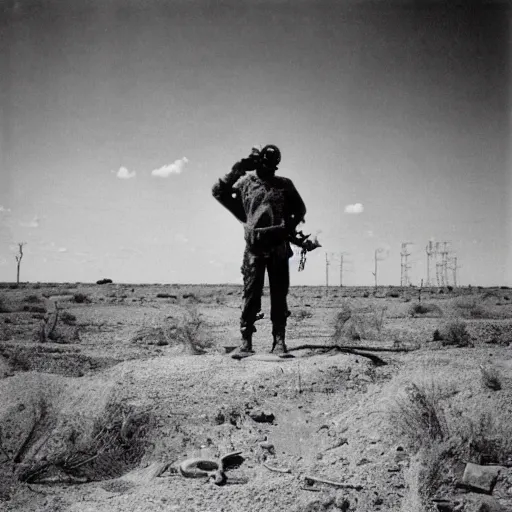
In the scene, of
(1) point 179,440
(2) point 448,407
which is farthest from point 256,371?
(2) point 448,407

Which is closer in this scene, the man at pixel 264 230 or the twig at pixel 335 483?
the twig at pixel 335 483

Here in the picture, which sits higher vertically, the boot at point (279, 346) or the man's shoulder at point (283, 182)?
the man's shoulder at point (283, 182)

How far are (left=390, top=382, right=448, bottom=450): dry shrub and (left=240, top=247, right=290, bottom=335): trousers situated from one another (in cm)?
255

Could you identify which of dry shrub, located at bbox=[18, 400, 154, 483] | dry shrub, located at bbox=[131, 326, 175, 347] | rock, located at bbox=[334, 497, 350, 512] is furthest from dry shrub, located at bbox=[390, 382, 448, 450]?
dry shrub, located at bbox=[131, 326, 175, 347]

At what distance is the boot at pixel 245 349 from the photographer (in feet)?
18.9

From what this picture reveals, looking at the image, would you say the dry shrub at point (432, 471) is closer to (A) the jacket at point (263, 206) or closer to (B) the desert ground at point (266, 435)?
(B) the desert ground at point (266, 435)

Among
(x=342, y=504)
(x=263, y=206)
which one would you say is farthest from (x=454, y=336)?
(x=342, y=504)

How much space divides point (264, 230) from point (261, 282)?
0.73 m

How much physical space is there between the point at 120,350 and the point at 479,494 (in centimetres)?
669

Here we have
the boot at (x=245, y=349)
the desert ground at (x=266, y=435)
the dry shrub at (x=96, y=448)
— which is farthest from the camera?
the boot at (x=245, y=349)

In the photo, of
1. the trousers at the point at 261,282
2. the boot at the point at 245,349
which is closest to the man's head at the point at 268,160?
→ the trousers at the point at 261,282

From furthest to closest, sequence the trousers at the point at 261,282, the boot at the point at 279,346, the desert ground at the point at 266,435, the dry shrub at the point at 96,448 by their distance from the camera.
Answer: the trousers at the point at 261,282 < the boot at the point at 279,346 < the dry shrub at the point at 96,448 < the desert ground at the point at 266,435

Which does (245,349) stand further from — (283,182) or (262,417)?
(283,182)

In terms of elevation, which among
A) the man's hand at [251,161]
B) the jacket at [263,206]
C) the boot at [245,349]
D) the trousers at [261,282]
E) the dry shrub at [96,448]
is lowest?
the dry shrub at [96,448]
